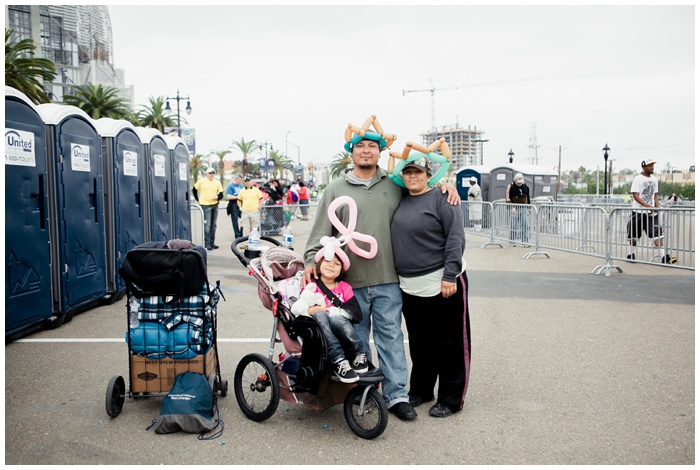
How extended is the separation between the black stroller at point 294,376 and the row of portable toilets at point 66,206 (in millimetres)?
3246

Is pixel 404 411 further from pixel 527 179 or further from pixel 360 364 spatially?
pixel 527 179

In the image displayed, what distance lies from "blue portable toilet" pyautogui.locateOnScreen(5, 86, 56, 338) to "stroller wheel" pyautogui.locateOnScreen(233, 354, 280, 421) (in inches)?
124

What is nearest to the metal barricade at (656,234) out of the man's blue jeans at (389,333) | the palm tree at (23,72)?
the man's blue jeans at (389,333)

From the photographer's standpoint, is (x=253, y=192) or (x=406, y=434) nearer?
(x=406, y=434)

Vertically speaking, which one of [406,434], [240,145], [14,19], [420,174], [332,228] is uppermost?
[14,19]

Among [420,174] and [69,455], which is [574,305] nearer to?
[420,174]

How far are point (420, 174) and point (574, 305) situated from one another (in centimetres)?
489

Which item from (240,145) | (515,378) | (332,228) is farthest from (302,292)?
(240,145)

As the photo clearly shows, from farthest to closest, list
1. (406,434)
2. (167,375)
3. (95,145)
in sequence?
1. (95,145)
2. (167,375)
3. (406,434)

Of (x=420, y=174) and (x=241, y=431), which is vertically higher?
(x=420, y=174)

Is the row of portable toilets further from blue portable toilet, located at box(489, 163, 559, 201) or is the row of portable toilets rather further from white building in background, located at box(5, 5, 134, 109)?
white building in background, located at box(5, 5, 134, 109)

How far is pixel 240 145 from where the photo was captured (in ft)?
289

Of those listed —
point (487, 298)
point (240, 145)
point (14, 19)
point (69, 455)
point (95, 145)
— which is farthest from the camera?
point (240, 145)

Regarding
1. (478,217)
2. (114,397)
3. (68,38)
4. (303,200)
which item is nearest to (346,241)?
(114,397)
